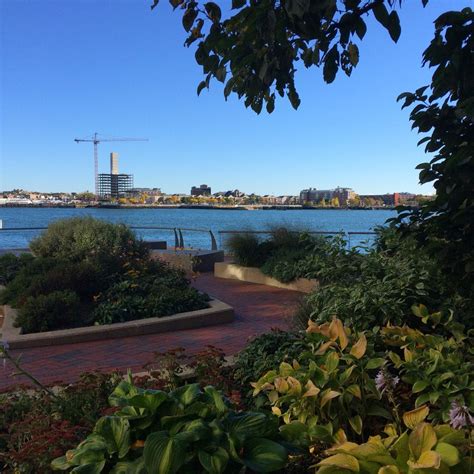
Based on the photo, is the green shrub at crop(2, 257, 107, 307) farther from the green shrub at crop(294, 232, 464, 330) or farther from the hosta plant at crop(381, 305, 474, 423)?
the hosta plant at crop(381, 305, 474, 423)

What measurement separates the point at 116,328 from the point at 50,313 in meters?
0.95

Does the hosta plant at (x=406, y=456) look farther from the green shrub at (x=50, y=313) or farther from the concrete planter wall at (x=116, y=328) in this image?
the green shrub at (x=50, y=313)

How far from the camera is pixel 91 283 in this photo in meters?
7.91

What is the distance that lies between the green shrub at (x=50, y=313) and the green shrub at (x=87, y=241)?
7.06 ft

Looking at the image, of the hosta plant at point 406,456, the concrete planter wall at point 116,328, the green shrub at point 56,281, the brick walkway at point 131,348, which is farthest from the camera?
the green shrub at point 56,281

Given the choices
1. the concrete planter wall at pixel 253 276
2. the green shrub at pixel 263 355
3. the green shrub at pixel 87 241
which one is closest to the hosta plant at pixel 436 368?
the green shrub at pixel 263 355

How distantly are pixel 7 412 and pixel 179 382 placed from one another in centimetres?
114

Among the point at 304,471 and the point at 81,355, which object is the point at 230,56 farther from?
the point at 81,355

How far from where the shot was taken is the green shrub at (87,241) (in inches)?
374

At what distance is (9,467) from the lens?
272 cm

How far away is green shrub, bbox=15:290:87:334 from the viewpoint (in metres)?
6.50

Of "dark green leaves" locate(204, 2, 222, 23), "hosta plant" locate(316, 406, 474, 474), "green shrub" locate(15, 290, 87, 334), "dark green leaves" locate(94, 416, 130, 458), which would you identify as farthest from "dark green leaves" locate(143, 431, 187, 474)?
"green shrub" locate(15, 290, 87, 334)

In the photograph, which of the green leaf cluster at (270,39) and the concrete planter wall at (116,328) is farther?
the concrete planter wall at (116,328)

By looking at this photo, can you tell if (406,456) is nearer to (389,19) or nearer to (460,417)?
(460,417)
